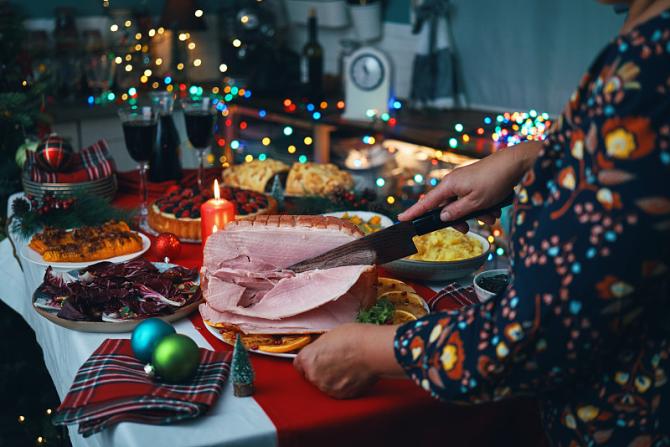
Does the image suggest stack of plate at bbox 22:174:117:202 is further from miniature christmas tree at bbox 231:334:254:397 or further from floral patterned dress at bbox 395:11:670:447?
floral patterned dress at bbox 395:11:670:447

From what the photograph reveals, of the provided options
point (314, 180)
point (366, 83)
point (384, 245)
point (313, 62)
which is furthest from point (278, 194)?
point (313, 62)

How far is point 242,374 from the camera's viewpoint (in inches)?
42.3

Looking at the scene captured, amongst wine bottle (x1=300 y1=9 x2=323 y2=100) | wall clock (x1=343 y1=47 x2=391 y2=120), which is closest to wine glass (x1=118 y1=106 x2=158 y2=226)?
wall clock (x1=343 y1=47 x2=391 y2=120)

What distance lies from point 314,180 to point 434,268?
0.79 m

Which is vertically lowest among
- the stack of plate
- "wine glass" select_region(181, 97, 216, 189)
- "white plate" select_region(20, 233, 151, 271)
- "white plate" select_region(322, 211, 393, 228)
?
"white plate" select_region(20, 233, 151, 271)

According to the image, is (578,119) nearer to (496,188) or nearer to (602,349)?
(602,349)

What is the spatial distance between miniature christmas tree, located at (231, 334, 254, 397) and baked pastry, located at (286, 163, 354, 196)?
3.63 ft

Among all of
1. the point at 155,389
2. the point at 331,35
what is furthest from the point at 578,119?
the point at 331,35

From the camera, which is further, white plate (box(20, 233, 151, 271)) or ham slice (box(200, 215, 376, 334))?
white plate (box(20, 233, 151, 271))

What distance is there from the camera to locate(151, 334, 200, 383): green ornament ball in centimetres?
106

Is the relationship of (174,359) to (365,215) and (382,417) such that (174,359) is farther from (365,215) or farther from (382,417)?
(365,215)

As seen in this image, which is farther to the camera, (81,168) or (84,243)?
Result: (81,168)

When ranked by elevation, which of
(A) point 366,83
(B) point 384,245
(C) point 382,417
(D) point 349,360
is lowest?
(C) point 382,417

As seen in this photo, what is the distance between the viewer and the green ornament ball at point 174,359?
1062 millimetres
